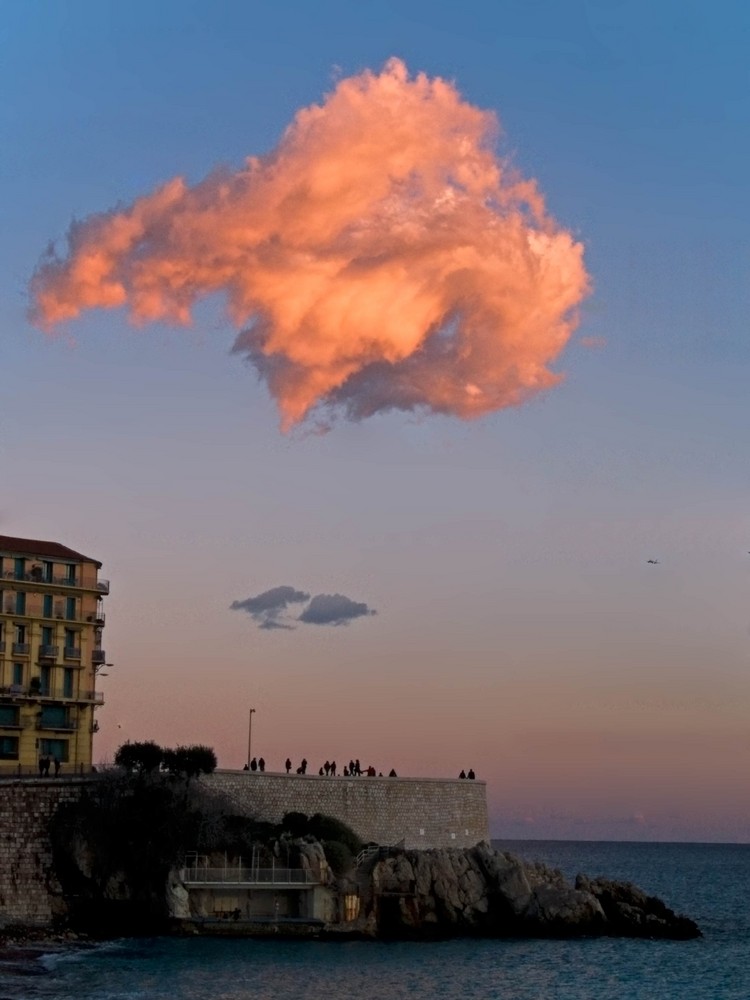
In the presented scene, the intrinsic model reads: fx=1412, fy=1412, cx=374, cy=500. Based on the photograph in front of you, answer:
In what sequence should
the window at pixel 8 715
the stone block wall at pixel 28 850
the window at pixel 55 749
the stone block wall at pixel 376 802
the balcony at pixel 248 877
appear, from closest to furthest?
the balcony at pixel 248 877, the stone block wall at pixel 28 850, the stone block wall at pixel 376 802, the window at pixel 8 715, the window at pixel 55 749

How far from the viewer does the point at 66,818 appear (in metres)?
61.2

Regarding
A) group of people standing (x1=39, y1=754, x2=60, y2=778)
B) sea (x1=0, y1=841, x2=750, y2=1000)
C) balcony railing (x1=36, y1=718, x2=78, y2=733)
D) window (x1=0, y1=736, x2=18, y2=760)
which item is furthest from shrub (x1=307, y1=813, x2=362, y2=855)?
window (x1=0, y1=736, x2=18, y2=760)

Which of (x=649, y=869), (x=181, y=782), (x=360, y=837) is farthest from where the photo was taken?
(x=649, y=869)

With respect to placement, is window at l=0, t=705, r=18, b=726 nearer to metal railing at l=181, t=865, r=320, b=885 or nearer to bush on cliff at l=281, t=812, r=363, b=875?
bush on cliff at l=281, t=812, r=363, b=875

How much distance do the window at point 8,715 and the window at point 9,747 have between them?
2.30 ft

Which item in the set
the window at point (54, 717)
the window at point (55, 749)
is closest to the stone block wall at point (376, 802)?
the window at point (55, 749)

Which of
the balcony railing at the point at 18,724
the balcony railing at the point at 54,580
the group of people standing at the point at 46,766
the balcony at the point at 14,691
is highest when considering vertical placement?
the balcony railing at the point at 54,580

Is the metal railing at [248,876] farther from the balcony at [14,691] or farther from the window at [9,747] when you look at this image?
the balcony at [14,691]

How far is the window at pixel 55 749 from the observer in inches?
2842

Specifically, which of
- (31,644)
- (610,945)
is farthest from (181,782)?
(610,945)

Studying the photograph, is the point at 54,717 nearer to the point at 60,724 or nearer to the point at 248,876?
the point at 60,724

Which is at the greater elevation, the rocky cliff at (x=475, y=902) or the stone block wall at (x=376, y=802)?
the stone block wall at (x=376, y=802)

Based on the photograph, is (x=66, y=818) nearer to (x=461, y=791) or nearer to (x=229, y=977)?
(x=229, y=977)

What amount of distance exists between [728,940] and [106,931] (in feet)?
101
